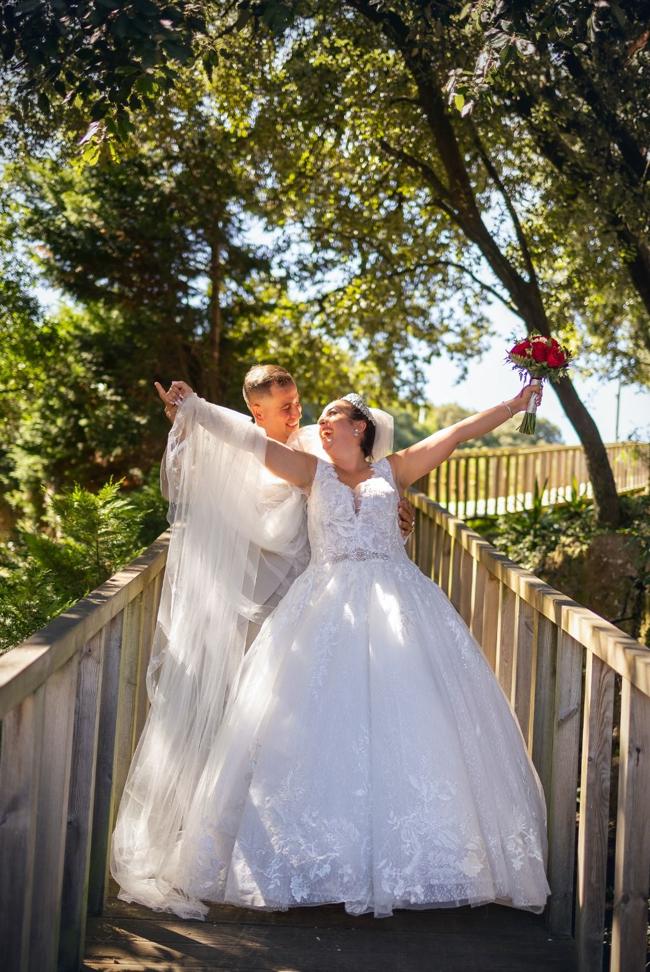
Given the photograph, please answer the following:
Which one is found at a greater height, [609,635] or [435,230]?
[435,230]

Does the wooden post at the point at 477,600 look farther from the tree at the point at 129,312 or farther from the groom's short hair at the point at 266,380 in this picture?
the tree at the point at 129,312

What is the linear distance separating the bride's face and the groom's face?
0.41 m

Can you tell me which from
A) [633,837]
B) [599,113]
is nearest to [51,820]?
[633,837]

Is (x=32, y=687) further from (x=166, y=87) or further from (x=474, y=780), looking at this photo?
(x=166, y=87)

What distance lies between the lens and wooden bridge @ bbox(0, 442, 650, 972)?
2309 mm

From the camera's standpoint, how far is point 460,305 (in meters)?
14.7

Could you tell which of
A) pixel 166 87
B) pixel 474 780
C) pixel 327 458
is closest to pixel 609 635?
pixel 474 780

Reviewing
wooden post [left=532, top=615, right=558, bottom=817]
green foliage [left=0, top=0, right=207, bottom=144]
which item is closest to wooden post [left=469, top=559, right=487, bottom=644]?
wooden post [left=532, top=615, right=558, bottom=817]

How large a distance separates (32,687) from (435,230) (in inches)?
452

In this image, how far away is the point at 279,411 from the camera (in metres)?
4.73

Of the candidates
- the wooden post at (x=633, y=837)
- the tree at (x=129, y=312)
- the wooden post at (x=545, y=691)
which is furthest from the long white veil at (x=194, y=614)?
the tree at (x=129, y=312)

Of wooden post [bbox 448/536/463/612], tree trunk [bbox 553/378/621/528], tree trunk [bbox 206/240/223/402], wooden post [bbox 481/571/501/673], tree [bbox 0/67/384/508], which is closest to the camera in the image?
wooden post [bbox 481/571/501/673]

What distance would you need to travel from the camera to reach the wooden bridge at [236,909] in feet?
7.57

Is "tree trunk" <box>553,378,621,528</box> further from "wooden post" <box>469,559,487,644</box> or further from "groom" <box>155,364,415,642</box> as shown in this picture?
"groom" <box>155,364,415,642</box>
